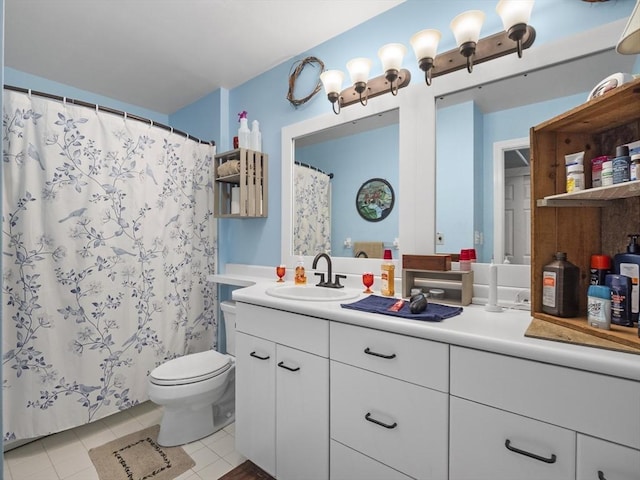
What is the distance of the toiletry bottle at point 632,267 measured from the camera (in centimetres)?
88

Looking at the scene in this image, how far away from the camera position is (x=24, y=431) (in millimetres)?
1559

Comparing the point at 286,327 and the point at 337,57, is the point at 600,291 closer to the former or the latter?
the point at 286,327

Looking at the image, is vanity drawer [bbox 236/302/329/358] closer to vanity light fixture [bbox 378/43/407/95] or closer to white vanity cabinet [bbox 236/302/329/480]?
white vanity cabinet [bbox 236/302/329/480]

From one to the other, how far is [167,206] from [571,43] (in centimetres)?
228

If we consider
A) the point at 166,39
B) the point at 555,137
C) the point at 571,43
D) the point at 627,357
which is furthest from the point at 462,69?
the point at 166,39

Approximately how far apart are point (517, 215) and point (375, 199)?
0.67m

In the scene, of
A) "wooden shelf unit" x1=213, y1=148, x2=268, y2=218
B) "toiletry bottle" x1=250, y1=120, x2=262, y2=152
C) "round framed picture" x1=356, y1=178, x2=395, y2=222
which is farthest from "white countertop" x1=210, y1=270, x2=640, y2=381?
"toiletry bottle" x1=250, y1=120, x2=262, y2=152

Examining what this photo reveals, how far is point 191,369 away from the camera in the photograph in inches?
67.8

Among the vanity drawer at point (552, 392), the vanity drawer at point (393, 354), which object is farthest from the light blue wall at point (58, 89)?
the vanity drawer at point (552, 392)

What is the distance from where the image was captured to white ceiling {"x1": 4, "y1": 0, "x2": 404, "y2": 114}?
1625 millimetres

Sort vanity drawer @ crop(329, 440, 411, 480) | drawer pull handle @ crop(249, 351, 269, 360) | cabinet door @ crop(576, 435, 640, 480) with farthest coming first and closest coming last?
1. drawer pull handle @ crop(249, 351, 269, 360)
2. vanity drawer @ crop(329, 440, 411, 480)
3. cabinet door @ crop(576, 435, 640, 480)

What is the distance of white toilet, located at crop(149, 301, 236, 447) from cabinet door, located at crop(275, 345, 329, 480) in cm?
55

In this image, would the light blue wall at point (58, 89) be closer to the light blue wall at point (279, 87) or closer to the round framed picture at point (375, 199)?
the light blue wall at point (279, 87)

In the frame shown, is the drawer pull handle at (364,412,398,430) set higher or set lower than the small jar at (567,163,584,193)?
lower
